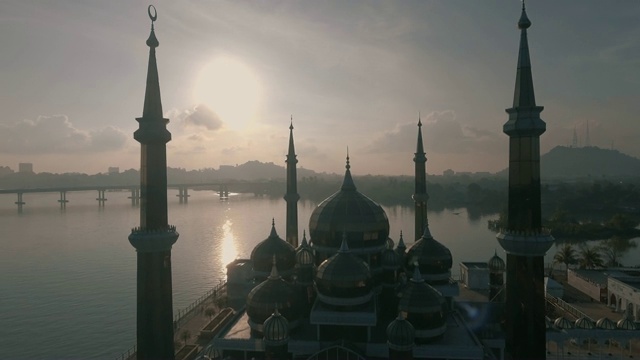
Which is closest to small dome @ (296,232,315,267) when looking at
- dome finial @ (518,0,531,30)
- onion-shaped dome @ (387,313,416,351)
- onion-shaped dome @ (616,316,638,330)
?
onion-shaped dome @ (387,313,416,351)

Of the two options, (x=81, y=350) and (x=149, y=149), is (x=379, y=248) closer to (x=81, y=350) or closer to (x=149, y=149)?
(x=149, y=149)

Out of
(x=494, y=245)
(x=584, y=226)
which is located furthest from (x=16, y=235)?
(x=584, y=226)

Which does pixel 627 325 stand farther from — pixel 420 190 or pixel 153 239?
pixel 153 239

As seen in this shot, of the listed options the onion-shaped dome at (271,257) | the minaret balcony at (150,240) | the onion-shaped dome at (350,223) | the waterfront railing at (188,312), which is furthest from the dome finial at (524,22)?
the waterfront railing at (188,312)

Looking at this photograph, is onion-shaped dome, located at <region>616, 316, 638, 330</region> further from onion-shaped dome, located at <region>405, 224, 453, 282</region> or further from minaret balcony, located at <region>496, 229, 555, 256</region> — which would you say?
minaret balcony, located at <region>496, 229, 555, 256</region>

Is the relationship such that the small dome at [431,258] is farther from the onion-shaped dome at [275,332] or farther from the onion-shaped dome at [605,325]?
the onion-shaped dome at [275,332]
